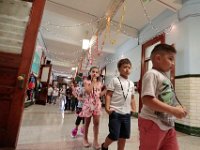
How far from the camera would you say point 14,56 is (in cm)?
209

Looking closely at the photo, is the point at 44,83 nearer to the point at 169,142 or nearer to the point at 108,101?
the point at 108,101

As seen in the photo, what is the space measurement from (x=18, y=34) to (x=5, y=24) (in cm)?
20

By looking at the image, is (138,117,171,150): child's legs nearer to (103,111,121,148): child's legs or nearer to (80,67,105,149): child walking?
(103,111,121,148): child's legs

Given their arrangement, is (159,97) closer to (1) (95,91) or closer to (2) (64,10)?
(1) (95,91)

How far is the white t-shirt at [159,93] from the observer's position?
1.05 m

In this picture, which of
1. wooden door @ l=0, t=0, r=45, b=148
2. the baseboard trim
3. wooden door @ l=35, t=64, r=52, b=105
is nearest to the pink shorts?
wooden door @ l=0, t=0, r=45, b=148

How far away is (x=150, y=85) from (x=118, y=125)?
865 mm

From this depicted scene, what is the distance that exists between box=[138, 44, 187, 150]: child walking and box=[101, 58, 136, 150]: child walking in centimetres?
65

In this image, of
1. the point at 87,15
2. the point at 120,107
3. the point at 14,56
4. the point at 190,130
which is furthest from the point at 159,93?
the point at 87,15

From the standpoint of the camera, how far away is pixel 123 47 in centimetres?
895

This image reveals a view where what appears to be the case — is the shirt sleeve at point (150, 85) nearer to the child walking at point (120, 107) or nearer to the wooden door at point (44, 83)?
the child walking at point (120, 107)

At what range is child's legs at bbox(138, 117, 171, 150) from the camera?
1.05 meters

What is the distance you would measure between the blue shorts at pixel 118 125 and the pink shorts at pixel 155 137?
649 millimetres

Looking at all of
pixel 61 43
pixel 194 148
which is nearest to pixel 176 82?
pixel 194 148
